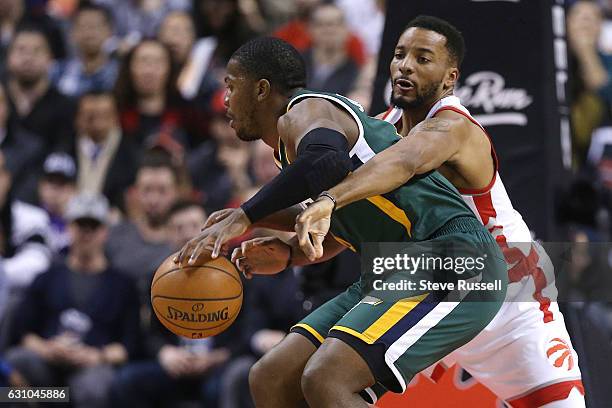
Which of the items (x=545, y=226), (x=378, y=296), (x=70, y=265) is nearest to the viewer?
(x=378, y=296)

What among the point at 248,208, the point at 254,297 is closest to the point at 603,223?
the point at 254,297

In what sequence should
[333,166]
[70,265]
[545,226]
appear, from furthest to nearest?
1. [70,265]
2. [545,226]
3. [333,166]

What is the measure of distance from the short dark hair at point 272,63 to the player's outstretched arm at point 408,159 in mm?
565

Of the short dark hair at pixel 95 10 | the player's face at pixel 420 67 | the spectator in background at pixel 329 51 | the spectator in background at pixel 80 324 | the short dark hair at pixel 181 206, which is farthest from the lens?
the short dark hair at pixel 95 10

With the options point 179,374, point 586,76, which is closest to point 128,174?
point 179,374

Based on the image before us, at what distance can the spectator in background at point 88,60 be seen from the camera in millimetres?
10297

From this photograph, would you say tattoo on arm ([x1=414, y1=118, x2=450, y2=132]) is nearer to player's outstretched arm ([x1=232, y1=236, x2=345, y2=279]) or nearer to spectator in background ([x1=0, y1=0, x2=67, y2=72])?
player's outstretched arm ([x1=232, y1=236, x2=345, y2=279])

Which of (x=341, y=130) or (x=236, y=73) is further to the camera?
(x=236, y=73)

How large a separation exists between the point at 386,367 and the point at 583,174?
492cm

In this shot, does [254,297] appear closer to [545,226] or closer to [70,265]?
[70,265]

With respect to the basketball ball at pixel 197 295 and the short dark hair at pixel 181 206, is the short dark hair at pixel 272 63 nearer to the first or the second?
the basketball ball at pixel 197 295

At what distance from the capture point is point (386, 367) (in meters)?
4.33

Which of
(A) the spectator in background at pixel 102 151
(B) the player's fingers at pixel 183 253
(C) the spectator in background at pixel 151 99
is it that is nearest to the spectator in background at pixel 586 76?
(C) the spectator in background at pixel 151 99

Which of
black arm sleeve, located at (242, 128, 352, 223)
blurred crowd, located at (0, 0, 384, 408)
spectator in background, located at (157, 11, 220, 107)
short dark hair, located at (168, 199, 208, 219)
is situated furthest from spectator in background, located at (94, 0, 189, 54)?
black arm sleeve, located at (242, 128, 352, 223)
